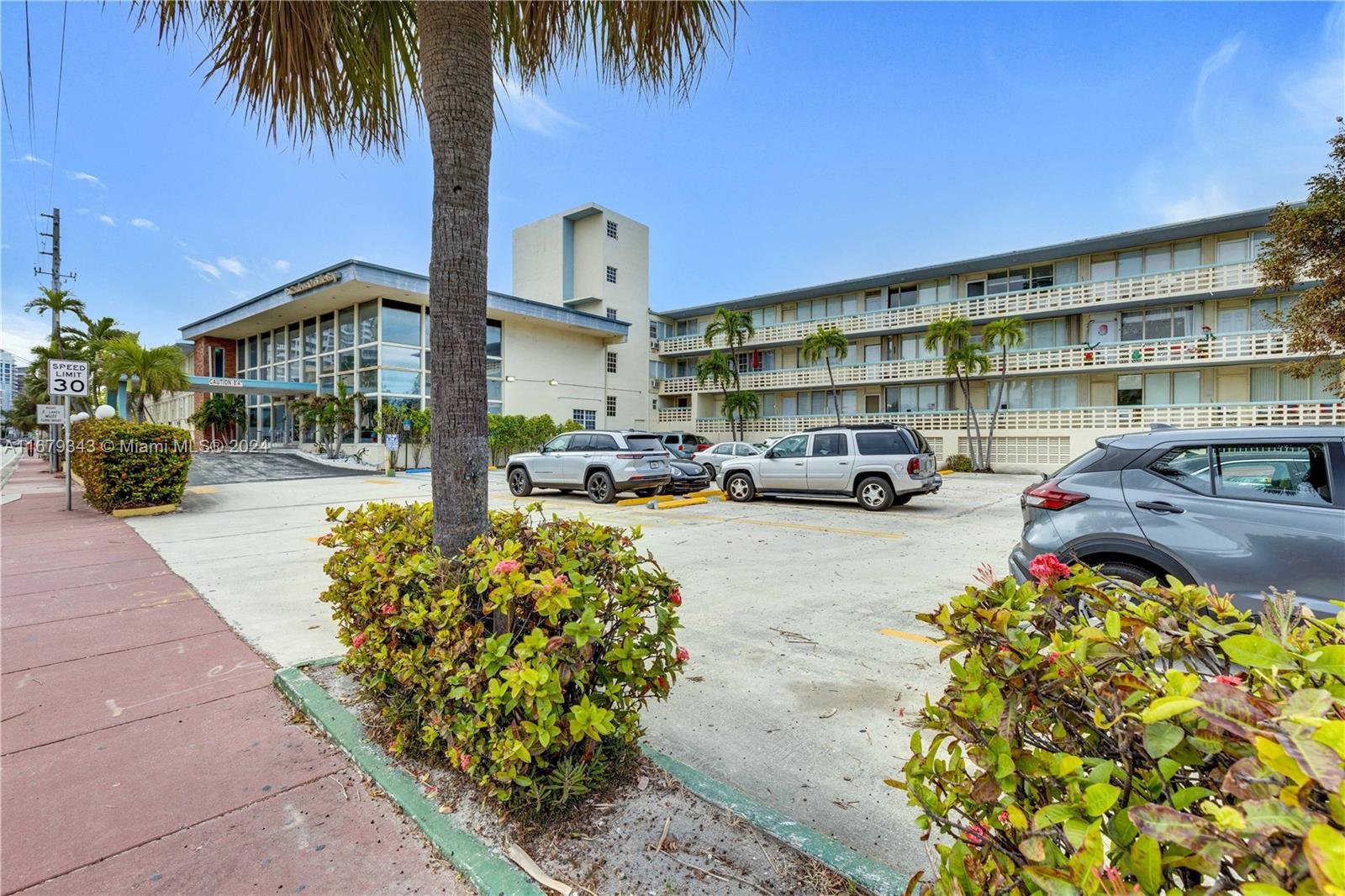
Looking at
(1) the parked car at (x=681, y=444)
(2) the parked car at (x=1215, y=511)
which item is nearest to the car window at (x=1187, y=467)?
(2) the parked car at (x=1215, y=511)

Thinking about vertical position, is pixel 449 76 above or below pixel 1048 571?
above

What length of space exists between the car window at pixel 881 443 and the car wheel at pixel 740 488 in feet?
8.65

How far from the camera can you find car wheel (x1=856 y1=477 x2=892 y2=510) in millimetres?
11648

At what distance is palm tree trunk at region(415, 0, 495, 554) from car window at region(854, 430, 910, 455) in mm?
10512

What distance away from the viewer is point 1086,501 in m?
4.19

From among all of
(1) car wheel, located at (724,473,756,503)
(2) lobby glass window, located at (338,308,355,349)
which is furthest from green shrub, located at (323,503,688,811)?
(2) lobby glass window, located at (338,308,355,349)

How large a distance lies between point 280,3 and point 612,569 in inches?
128

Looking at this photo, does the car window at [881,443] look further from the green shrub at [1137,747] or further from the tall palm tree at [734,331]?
the tall palm tree at [734,331]

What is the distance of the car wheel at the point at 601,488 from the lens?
516 inches

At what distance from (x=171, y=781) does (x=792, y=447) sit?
1166cm

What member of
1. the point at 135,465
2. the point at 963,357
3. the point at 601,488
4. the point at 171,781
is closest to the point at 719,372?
the point at 963,357

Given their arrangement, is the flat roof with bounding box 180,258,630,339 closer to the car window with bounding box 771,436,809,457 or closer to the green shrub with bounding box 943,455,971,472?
the car window with bounding box 771,436,809,457

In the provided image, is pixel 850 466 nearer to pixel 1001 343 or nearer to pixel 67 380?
pixel 67 380

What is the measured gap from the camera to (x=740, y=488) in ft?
44.2
